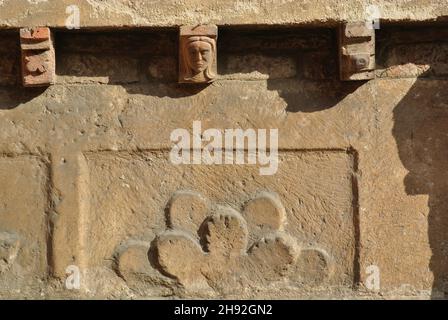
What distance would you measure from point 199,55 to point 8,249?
51.8 inches

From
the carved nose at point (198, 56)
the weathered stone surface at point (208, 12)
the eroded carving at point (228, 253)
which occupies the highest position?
the weathered stone surface at point (208, 12)

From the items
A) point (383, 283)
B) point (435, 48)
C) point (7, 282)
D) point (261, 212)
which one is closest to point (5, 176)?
point (7, 282)

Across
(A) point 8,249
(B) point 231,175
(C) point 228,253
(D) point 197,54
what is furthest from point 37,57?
(C) point 228,253

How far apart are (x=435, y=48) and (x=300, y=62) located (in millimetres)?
657

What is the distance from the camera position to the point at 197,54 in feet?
10.9

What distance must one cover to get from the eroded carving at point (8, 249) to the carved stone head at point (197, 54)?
113 cm

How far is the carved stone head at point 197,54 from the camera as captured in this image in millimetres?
3309

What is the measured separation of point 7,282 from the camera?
3486mm

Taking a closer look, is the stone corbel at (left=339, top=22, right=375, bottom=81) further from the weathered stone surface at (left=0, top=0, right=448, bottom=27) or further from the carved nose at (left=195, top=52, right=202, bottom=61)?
the carved nose at (left=195, top=52, right=202, bottom=61)

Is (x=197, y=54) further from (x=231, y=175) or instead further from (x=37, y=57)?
(x=37, y=57)

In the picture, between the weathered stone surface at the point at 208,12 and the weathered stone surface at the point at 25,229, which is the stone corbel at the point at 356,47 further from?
the weathered stone surface at the point at 25,229

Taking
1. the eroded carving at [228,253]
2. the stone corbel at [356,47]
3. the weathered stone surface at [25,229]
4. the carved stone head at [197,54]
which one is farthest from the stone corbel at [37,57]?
the stone corbel at [356,47]

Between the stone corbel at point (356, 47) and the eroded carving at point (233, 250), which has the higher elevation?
the stone corbel at point (356, 47)
